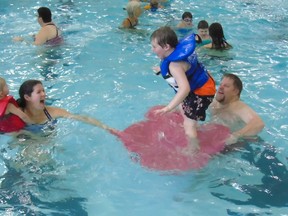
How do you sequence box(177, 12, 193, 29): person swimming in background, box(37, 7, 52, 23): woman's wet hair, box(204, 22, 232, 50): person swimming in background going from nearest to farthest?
box(204, 22, 232, 50): person swimming in background
box(37, 7, 52, 23): woman's wet hair
box(177, 12, 193, 29): person swimming in background

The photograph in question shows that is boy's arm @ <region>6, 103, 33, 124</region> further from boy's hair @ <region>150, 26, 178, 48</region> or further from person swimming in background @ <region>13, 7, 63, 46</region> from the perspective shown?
person swimming in background @ <region>13, 7, 63, 46</region>

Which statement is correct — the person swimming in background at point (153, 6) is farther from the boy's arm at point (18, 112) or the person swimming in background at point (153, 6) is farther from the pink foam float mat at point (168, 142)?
the boy's arm at point (18, 112)

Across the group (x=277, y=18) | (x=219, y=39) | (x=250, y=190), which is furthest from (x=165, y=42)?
(x=277, y=18)

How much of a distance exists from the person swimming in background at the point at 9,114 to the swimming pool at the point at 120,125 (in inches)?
9.8

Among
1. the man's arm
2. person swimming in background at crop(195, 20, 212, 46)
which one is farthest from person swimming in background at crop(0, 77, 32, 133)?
person swimming in background at crop(195, 20, 212, 46)

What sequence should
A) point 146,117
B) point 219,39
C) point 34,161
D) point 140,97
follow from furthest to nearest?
1. point 219,39
2. point 140,97
3. point 146,117
4. point 34,161

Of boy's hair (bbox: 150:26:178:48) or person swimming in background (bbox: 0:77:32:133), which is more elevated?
boy's hair (bbox: 150:26:178:48)

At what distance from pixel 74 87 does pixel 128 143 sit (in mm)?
2056

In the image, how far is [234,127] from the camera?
189 inches

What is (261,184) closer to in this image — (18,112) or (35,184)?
(35,184)

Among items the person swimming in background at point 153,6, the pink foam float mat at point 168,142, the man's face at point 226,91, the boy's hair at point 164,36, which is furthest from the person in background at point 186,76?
the person swimming in background at point 153,6

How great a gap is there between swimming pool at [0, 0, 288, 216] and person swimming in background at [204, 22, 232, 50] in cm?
20

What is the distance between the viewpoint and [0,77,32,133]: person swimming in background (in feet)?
13.3

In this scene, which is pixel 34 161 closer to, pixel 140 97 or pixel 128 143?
pixel 128 143
